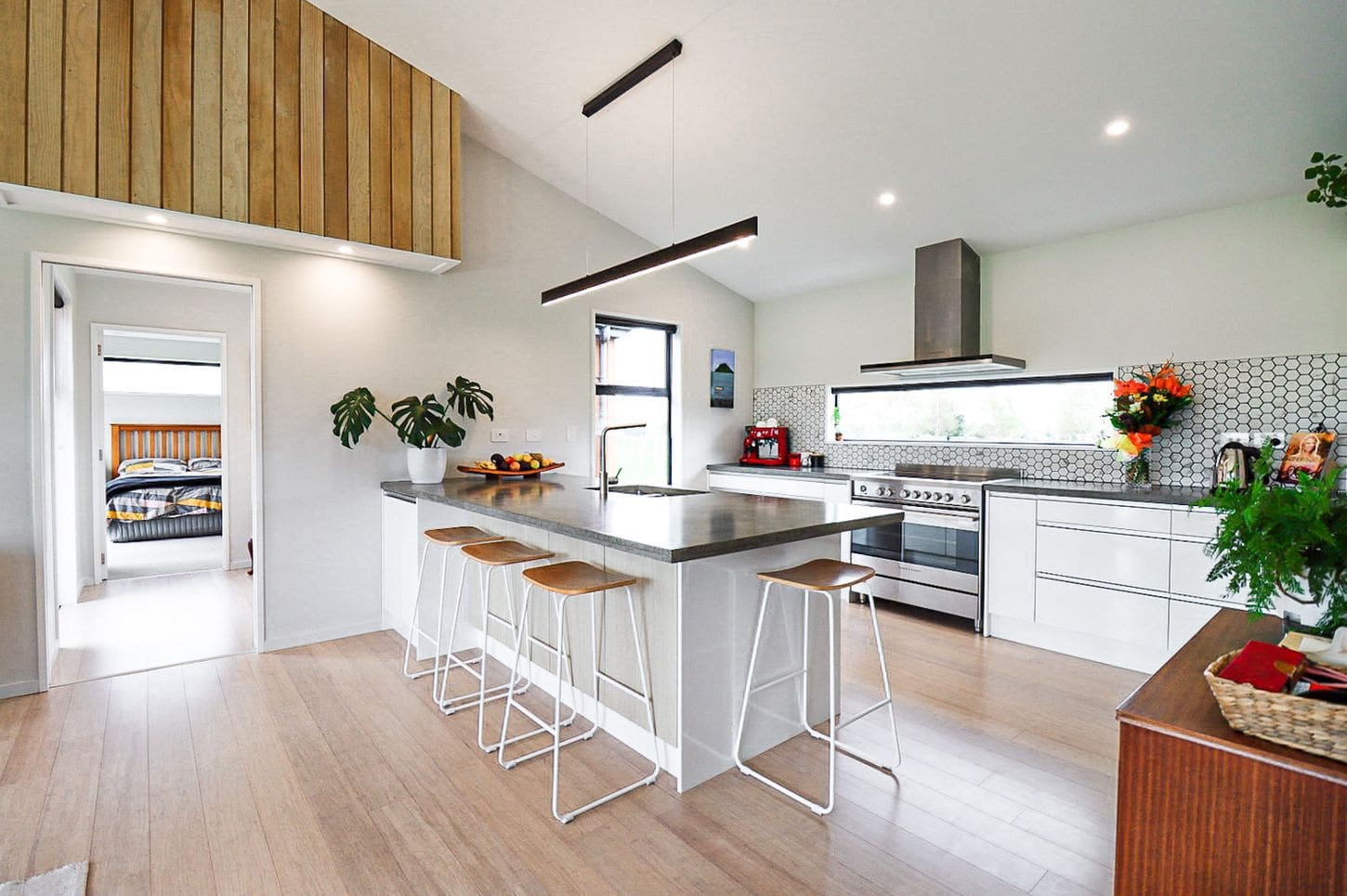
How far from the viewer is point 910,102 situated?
10.2ft

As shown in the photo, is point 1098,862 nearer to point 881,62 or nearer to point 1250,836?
point 1250,836

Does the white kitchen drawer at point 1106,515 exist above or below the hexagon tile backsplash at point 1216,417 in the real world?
below

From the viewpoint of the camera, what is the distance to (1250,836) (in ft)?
3.16

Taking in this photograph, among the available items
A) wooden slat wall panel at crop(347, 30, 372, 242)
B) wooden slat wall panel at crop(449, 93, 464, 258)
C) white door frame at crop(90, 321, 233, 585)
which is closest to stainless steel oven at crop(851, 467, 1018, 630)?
A: wooden slat wall panel at crop(449, 93, 464, 258)

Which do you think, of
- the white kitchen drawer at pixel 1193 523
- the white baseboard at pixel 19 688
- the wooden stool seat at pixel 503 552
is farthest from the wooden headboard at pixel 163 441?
the white kitchen drawer at pixel 1193 523

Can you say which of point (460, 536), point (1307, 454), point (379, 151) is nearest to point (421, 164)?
point (379, 151)

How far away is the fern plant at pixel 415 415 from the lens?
3660 mm

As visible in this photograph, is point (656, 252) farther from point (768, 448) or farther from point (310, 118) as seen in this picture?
point (768, 448)

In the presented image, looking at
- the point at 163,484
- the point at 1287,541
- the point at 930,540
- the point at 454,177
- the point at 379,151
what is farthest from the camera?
the point at 163,484

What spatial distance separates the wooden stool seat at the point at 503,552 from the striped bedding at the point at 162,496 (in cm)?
502

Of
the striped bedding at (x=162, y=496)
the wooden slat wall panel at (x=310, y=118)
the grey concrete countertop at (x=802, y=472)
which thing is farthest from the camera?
the striped bedding at (x=162, y=496)

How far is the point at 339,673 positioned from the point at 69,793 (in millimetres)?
1163

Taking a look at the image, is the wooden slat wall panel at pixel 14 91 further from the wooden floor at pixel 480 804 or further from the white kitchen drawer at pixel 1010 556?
the white kitchen drawer at pixel 1010 556

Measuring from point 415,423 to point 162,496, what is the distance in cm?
471
